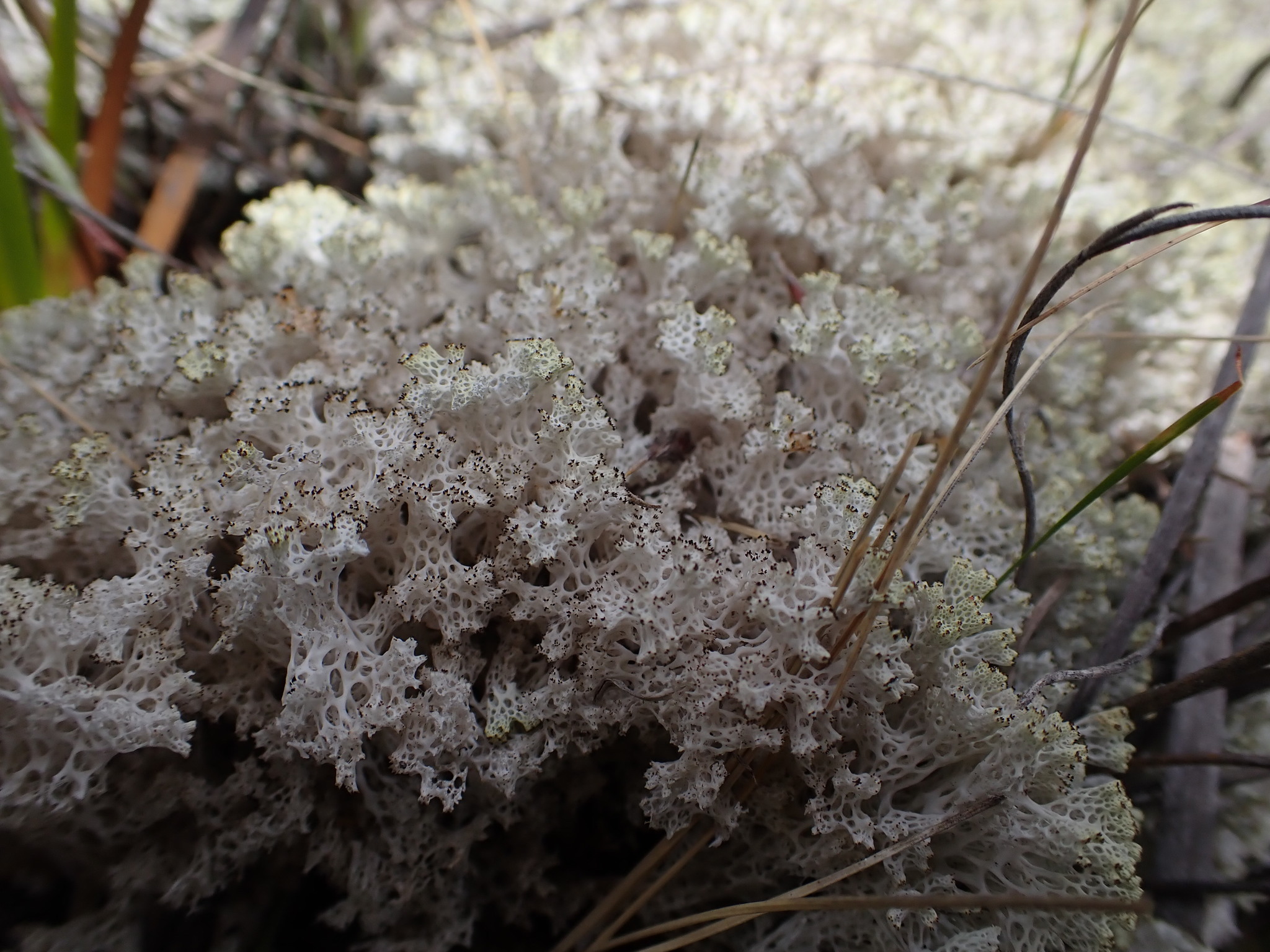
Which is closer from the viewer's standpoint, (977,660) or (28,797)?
(28,797)

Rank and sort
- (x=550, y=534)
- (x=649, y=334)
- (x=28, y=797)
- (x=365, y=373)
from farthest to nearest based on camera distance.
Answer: (x=649, y=334) → (x=365, y=373) → (x=550, y=534) → (x=28, y=797)

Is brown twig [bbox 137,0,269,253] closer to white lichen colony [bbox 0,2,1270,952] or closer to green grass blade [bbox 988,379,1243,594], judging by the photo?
white lichen colony [bbox 0,2,1270,952]

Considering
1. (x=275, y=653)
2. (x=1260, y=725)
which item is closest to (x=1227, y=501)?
(x=1260, y=725)

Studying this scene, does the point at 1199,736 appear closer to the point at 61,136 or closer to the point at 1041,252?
the point at 1041,252

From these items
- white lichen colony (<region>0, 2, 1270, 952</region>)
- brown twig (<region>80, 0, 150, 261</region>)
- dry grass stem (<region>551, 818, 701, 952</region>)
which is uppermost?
brown twig (<region>80, 0, 150, 261</region>)

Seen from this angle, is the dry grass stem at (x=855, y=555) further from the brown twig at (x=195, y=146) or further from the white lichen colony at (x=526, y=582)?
the brown twig at (x=195, y=146)

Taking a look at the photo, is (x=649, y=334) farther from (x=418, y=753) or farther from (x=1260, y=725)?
(x=1260, y=725)

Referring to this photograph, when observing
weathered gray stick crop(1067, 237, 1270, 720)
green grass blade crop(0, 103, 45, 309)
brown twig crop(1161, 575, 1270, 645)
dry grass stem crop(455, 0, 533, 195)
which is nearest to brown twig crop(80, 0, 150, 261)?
green grass blade crop(0, 103, 45, 309)
